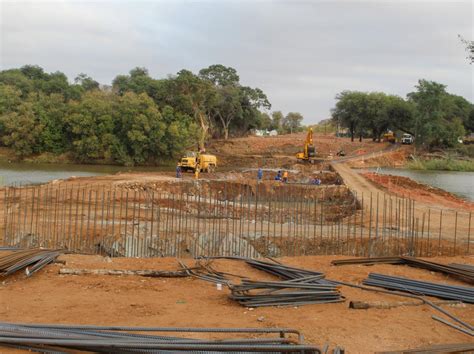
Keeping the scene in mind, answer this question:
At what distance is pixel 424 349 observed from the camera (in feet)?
16.8

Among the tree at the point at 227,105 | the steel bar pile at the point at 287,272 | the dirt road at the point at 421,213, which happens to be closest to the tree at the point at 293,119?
the tree at the point at 227,105

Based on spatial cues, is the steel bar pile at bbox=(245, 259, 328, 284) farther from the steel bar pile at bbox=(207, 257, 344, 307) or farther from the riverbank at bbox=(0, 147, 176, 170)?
→ the riverbank at bbox=(0, 147, 176, 170)

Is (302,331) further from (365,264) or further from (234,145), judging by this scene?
(234,145)

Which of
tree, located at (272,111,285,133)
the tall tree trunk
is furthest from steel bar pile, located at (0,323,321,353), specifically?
tree, located at (272,111,285,133)

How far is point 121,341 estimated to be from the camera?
476 centimetres

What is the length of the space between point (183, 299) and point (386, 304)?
289 centimetres

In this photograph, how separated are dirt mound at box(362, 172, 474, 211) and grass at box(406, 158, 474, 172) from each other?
877 inches

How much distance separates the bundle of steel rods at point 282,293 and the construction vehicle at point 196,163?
25500 mm

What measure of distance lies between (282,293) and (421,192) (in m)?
21.9

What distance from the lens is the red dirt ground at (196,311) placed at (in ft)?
18.7

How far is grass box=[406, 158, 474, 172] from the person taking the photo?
5322 cm

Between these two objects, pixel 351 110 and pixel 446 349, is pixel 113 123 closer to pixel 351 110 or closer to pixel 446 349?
pixel 351 110

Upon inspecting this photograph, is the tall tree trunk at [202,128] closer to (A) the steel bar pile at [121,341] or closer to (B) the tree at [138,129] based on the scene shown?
(B) the tree at [138,129]

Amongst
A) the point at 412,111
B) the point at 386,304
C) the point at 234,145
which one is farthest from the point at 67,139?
the point at 386,304
